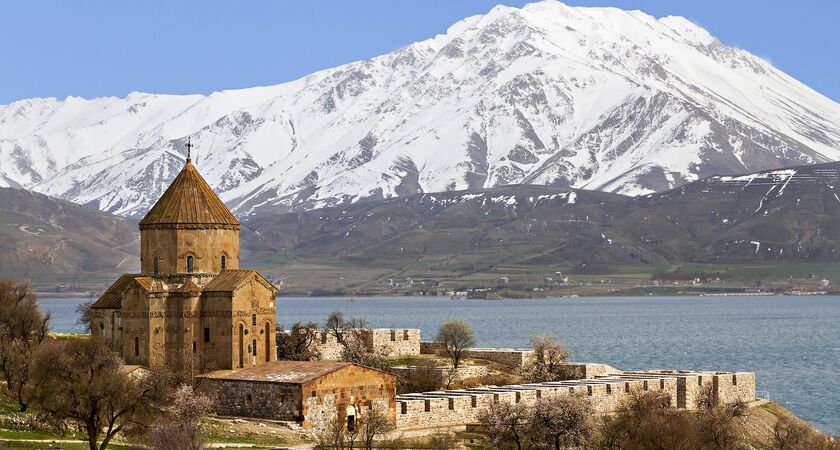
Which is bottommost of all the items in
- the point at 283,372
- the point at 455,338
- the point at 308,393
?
the point at 308,393

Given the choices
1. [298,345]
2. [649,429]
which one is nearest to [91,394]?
[649,429]

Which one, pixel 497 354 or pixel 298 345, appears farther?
pixel 497 354

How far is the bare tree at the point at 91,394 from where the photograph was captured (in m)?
53.9

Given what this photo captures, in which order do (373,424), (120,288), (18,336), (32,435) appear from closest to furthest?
1. (32,435)
2. (373,424)
3. (120,288)
4. (18,336)

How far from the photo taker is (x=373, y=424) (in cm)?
5734

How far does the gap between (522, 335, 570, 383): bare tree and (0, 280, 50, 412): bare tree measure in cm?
2561

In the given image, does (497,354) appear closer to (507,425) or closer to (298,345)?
(298,345)

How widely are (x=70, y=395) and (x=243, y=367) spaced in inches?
591

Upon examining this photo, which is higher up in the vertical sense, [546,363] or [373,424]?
[546,363]

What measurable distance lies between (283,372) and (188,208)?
1099 cm

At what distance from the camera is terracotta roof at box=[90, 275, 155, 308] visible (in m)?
69.8

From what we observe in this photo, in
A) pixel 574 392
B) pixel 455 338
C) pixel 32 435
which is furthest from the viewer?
pixel 455 338

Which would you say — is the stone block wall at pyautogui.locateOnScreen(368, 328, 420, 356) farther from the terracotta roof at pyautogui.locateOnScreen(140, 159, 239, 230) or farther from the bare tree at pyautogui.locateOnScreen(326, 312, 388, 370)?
the terracotta roof at pyautogui.locateOnScreen(140, 159, 239, 230)

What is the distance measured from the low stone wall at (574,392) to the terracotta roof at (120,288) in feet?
42.7
